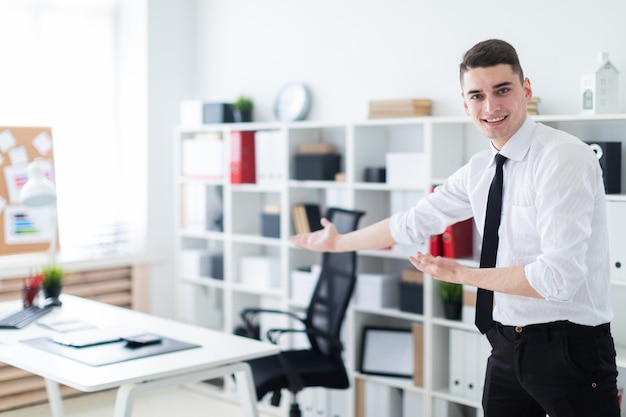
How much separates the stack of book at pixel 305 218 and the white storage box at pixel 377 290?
471mm

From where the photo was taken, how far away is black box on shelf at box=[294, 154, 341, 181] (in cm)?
452

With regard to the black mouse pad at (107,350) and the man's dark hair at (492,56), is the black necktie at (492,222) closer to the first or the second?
the man's dark hair at (492,56)

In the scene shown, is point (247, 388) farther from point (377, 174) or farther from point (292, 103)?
point (292, 103)

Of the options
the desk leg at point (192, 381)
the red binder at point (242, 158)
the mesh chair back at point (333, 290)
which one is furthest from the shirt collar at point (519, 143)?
the red binder at point (242, 158)

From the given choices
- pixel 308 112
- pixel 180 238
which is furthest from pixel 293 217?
pixel 180 238

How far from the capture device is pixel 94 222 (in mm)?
5586

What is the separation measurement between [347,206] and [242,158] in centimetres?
83

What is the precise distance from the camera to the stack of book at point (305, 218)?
15.2 feet

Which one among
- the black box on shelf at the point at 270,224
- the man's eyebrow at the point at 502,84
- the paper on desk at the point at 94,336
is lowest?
the paper on desk at the point at 94,336

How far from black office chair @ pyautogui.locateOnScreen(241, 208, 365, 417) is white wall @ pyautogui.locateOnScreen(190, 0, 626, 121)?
968 millimetres

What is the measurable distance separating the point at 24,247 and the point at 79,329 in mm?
1598

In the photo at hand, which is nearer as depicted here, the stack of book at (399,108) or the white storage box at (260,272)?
the stack of book at (399,108)

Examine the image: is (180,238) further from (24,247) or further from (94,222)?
(24,247)

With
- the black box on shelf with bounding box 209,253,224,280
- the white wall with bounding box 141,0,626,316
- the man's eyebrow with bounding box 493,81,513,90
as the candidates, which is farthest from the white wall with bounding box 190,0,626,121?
the man's eyebrow with bounding box 493,81,513,90
